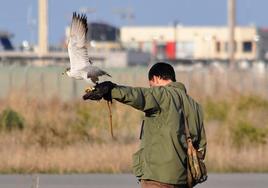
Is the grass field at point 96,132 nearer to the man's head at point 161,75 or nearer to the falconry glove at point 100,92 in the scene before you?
Result: the man's head at point 161,75

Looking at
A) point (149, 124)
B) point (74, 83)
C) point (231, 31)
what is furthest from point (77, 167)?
point (231, 31)

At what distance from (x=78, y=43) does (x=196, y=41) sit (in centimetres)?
9404

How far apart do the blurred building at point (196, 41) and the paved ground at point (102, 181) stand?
77534mm

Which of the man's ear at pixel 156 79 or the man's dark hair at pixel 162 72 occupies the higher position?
the man's dark hair at pixel 162 72

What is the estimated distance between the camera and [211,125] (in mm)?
27094

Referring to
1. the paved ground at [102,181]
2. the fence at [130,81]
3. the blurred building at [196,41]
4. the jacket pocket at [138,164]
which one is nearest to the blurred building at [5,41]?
the blurred building at [196,41]

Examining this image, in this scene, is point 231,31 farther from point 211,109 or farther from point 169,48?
point 169,48

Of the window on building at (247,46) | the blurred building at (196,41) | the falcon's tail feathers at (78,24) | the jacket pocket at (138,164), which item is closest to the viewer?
the falcon's tail feathers at (78,24)

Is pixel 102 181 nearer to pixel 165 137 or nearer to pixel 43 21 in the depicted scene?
pixel 165 137

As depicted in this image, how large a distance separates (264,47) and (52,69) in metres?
72.8

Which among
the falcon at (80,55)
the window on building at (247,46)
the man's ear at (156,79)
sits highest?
the falcon at (80,55)

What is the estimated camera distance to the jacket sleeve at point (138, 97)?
8.13 metres

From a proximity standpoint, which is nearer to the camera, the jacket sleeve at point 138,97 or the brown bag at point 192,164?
the jacket sleeve at point 138,97

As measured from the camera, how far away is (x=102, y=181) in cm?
1705
